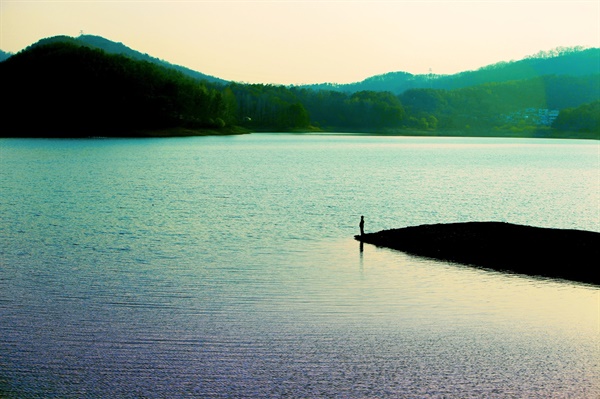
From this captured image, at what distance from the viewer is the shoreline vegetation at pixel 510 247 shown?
24.1 metres

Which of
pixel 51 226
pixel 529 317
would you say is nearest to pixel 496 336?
pixel 529 317

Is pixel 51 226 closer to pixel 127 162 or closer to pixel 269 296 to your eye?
pixel 269 296

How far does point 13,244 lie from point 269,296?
1392cm

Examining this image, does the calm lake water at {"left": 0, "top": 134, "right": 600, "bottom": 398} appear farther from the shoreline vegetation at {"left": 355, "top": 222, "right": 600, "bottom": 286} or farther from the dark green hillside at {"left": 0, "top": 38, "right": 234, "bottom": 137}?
the dark green hillside at {"left": 0, "top": 38, "right": 234, "bottom": 137}

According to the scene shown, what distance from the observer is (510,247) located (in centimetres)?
2633

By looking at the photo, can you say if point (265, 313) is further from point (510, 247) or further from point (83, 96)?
point (83, 96)

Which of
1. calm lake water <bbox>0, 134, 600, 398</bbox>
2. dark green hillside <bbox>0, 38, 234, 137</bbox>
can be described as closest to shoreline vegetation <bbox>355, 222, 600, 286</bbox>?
calm lake water <bbox>0, 134, 600, 398</bbox>

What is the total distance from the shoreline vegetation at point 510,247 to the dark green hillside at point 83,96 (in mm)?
156047

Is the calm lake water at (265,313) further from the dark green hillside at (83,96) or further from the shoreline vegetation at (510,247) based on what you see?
the dark green hillside at (83,96)

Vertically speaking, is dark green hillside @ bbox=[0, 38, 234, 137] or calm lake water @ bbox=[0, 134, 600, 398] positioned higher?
dark green hillside @ bbox=[0, 38, 234, 137]

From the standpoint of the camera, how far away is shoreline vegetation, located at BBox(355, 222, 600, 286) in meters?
24.1

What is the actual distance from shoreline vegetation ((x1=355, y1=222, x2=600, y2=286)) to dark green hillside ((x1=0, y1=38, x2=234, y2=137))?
512 feet

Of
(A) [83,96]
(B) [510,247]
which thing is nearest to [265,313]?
(B) [510,247]

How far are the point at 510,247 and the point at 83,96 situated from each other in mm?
161787
